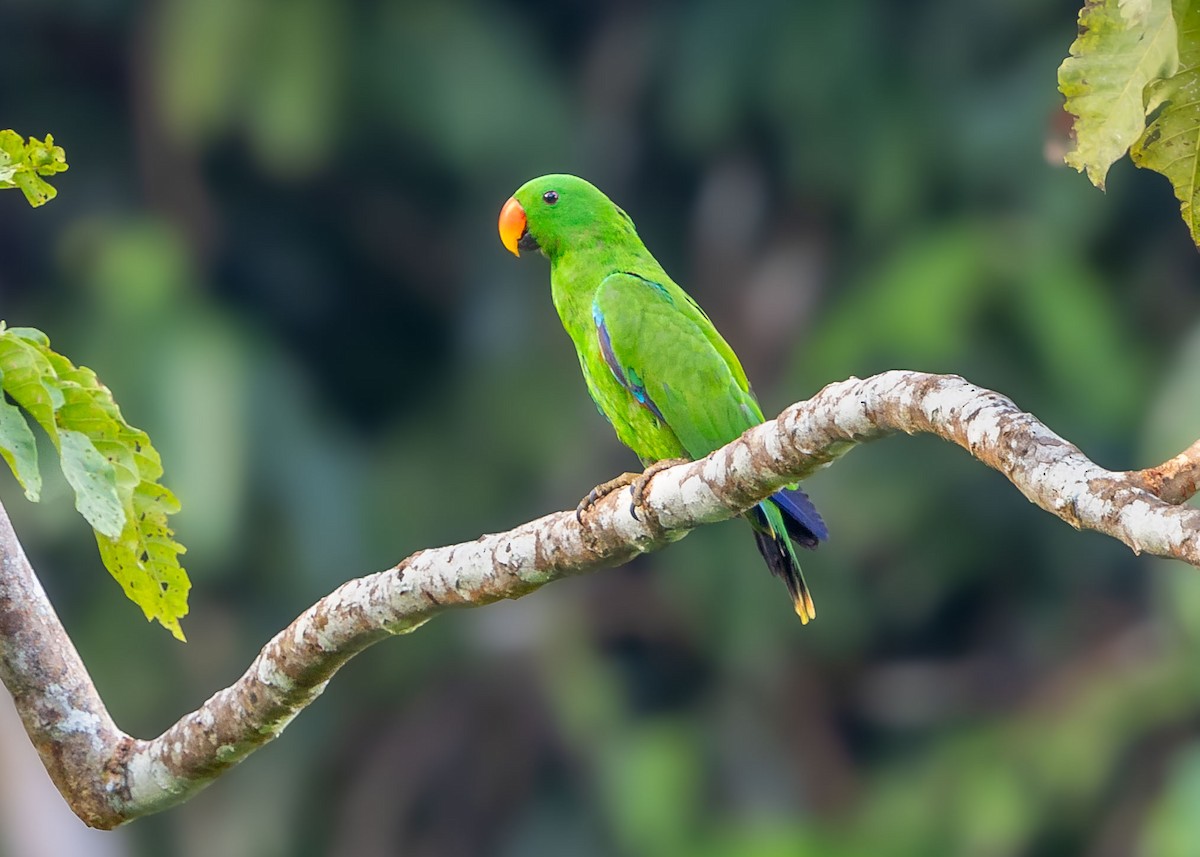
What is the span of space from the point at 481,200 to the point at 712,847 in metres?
6.26

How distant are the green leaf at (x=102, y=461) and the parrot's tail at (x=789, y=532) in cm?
161

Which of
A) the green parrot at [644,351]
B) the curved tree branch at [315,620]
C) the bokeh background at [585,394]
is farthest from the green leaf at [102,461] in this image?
the bokeh background at [585,394]

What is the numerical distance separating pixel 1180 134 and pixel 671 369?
2362 mm

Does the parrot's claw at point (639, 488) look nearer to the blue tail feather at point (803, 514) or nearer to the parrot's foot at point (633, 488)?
the parrot's foot at point (633, 488)

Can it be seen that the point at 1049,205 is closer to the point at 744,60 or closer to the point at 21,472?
the point at 744,60

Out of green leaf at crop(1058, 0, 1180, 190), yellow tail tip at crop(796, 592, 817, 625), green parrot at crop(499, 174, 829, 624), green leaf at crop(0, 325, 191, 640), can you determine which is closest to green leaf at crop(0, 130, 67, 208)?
green leaf at crop(0, 325, 191, 640)

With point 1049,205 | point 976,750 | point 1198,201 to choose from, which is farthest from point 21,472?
point 1049,205

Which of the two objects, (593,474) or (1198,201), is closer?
(1198,201)

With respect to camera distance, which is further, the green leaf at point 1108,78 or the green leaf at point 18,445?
the green leaf at point 18,445

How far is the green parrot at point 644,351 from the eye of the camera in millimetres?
4891

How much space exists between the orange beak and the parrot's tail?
4.15 ft

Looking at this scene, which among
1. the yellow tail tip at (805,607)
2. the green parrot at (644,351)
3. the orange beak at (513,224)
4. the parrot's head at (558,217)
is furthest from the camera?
the orange beak at (513,224)

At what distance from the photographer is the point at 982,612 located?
1448cm

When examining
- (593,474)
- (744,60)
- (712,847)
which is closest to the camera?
(712,847)
